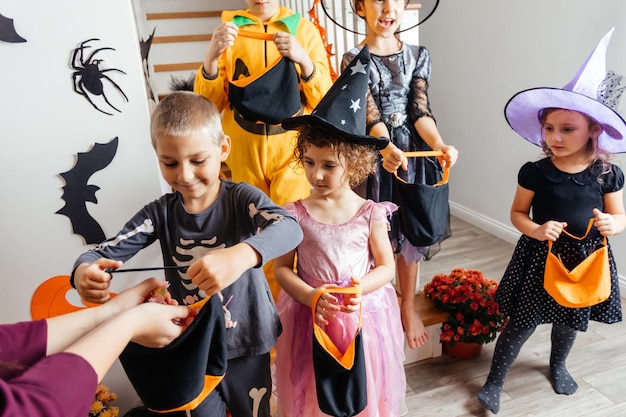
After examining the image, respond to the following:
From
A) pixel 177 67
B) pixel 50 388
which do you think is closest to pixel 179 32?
pixel 177 67

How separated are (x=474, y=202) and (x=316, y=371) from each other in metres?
2.38

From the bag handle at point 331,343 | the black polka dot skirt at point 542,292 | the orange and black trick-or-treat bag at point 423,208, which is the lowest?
the black polka dot skirt at point 542,292

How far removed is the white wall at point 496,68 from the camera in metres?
2.19

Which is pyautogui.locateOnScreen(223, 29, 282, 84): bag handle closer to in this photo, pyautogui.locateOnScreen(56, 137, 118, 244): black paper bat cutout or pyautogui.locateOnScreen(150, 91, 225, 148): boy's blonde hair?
pyautogui.locateOnScreen(150, 91, 225, 148): boy's blonde hair

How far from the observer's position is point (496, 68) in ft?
8.95

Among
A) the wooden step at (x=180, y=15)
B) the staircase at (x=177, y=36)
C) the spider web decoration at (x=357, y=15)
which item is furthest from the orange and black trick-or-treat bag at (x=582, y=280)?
the wooden step at (x=180, y=15)

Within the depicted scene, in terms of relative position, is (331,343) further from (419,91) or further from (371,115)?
(419,91)

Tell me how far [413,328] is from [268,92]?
1.06m

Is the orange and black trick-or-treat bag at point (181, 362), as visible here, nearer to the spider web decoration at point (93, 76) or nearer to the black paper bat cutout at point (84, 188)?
the black paper bat cutout at point (84, 188)

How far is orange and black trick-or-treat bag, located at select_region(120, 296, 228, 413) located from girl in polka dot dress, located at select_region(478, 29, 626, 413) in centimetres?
107

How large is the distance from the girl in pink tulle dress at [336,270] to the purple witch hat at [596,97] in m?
0.58

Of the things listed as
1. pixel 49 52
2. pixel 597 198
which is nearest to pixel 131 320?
pixel 49 52

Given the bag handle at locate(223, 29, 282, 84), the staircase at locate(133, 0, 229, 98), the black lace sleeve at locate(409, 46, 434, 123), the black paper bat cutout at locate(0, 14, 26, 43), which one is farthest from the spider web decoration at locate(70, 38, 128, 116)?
the staircase at locate(133, 0, 229, 98)

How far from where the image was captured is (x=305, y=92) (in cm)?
136
